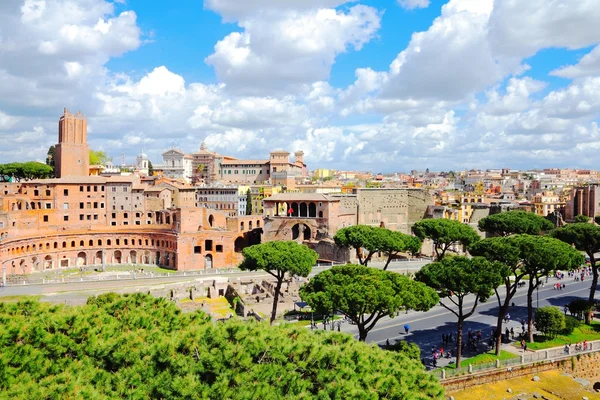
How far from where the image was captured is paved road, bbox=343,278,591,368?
102 ft

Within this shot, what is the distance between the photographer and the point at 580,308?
3566 cm

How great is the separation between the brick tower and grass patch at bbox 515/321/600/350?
73678mm

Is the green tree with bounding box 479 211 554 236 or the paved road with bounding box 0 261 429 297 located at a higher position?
the green tree with bounding box 479 211 554 236

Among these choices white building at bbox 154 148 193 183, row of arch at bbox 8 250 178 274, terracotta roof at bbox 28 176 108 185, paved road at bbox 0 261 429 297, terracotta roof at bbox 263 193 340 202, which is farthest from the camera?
white building at bbox 154 148 193 183

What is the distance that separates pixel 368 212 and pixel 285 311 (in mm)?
38074

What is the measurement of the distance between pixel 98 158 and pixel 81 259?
5106 centimetres

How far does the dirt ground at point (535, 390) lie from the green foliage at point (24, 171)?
3052 inches

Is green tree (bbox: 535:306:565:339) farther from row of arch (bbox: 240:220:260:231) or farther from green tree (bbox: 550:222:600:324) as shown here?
row of arch (bbox: 240:220:260:231)

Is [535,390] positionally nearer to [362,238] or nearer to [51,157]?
[362,238]

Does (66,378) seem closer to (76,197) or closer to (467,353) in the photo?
(467,353)

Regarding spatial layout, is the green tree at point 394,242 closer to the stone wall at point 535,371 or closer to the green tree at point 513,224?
the green tree at point 513,224

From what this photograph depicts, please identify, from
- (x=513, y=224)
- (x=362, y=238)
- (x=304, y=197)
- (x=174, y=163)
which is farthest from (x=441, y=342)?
(x=174, y=163)

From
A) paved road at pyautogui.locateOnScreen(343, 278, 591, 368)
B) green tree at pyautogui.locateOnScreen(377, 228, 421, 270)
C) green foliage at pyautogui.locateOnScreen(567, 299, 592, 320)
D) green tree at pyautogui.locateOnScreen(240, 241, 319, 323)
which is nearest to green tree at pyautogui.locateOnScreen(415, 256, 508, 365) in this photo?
paved road at pyautogui.locateOnScreen(343, 278, 591, 368)

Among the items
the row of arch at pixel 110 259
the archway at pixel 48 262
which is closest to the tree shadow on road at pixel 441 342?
the row of arch at pixel 110 259
